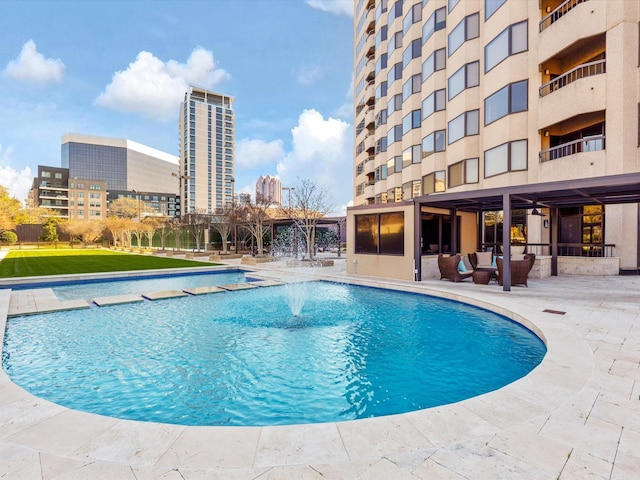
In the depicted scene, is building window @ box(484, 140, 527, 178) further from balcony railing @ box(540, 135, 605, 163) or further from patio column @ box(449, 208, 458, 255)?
patio column @ box(449, 208, 458, 255)

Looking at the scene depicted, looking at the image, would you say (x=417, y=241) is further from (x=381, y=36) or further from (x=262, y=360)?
(x=381, y=36)

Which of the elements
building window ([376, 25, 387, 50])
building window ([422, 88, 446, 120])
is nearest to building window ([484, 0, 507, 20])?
building window ([422, 88, 446, 120])

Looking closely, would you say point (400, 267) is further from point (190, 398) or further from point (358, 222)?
point (190, 398)

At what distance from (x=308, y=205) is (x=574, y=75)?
656 inches

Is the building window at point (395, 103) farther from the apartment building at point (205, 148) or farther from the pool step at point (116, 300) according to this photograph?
the apartment building at point (205, 148)

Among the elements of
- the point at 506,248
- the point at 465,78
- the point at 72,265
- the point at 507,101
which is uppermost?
the point at 465,78

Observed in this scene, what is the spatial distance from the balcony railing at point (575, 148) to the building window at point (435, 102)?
8.12m

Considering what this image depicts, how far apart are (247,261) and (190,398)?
53.6 feet

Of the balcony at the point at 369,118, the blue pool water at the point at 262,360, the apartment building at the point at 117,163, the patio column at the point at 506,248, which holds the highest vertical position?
the apartment building at the point at 117,163

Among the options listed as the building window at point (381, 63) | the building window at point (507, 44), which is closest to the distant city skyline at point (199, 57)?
the building window at point (381, 63)

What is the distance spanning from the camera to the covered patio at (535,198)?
8633 mm

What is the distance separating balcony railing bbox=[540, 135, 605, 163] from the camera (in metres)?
13.3

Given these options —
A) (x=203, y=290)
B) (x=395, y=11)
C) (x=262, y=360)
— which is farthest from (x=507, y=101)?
(x=395, y=11)

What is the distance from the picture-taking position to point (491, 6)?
17.1 meters
